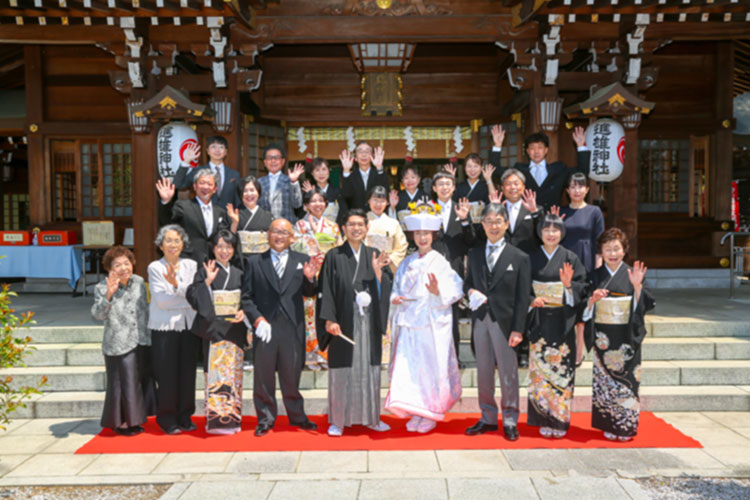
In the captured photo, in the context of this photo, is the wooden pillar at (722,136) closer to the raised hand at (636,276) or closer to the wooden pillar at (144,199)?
the raised hand at (636,276)

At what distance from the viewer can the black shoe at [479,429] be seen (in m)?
4.41

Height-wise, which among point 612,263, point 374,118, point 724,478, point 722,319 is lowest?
point 724,478

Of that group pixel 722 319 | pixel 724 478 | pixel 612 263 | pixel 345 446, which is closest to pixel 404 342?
pixel 345 446

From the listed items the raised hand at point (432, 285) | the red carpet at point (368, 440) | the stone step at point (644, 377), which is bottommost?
the red carpet at point (368, 440)

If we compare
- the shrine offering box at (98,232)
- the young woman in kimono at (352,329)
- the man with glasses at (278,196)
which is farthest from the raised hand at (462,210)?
the shrine offering box at (98,232)

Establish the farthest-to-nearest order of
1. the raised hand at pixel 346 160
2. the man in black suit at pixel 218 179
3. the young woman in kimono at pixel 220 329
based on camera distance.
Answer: the raised hand at pixel 346 160 < the man in black suit at pixel 218 179 < the young woman in kimono at pixel 220 329

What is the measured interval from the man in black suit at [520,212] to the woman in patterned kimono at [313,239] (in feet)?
5.43

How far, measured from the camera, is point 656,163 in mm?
10328

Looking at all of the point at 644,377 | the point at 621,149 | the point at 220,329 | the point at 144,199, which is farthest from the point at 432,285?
the point at 144,199

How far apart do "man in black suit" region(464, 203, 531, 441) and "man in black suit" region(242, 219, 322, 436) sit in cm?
135

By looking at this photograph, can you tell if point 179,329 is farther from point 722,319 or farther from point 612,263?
point 722,319

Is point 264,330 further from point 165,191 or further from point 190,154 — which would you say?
point 190,154

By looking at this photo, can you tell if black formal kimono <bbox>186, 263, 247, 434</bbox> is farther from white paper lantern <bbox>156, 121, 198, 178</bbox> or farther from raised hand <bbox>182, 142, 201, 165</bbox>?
white paper lantern <bbox>156, 121, 198, 178</bbox>

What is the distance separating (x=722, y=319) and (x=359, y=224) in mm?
4599
